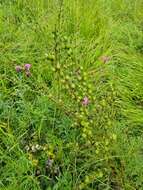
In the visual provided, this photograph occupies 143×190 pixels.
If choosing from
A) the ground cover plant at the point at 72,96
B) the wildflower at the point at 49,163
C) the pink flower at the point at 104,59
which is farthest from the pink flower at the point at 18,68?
the wildflower at the point at 49,163

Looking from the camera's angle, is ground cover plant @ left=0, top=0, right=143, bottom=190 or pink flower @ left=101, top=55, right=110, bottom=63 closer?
ground cover plant @ left=0, top=0, right=143, bottom=190

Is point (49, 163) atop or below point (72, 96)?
below

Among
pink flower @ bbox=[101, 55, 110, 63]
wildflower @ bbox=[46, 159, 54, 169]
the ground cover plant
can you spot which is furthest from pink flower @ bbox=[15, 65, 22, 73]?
wildflower @ bbox=[46, 159, 54, 169]

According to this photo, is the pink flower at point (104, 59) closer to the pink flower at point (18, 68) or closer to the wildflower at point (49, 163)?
the pink flower at point (18, 68)

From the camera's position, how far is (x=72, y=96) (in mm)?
2162

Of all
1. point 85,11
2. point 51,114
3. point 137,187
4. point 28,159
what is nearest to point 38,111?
point 51,114

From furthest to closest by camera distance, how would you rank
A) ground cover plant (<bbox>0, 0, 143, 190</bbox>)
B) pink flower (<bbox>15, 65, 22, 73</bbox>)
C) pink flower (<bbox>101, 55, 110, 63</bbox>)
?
pink flower (<bbox>101, 55, 110, 63</bbox>) → pink flower (<bbox>15, 65, 22, 73</bbox>) → ground cover plant (<bbox>0, 0, 143, 190</bbox>)

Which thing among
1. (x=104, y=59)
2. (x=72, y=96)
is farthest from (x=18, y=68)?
(x=72, y=96)

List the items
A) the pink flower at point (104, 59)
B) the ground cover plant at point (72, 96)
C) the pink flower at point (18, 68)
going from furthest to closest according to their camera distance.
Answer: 1. the pink flower at point (104, 59)
2. the pink flower at point (18, 68)
3. the ground cover plant at point (72, 96)

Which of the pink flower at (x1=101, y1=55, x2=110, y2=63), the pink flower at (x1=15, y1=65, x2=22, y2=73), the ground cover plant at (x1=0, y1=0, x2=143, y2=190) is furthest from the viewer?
the pink flower at (x1=101, y1=55, x2=110, y2=63)

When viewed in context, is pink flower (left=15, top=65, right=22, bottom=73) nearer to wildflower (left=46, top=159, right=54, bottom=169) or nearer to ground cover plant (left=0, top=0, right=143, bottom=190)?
ground cover plant (left=0, top=0, right=143, bottom=190)

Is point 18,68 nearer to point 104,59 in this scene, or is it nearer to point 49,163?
point 104,59

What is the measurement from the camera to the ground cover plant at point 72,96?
7.25 feet

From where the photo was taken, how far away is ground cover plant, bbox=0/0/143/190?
7.25 ft
